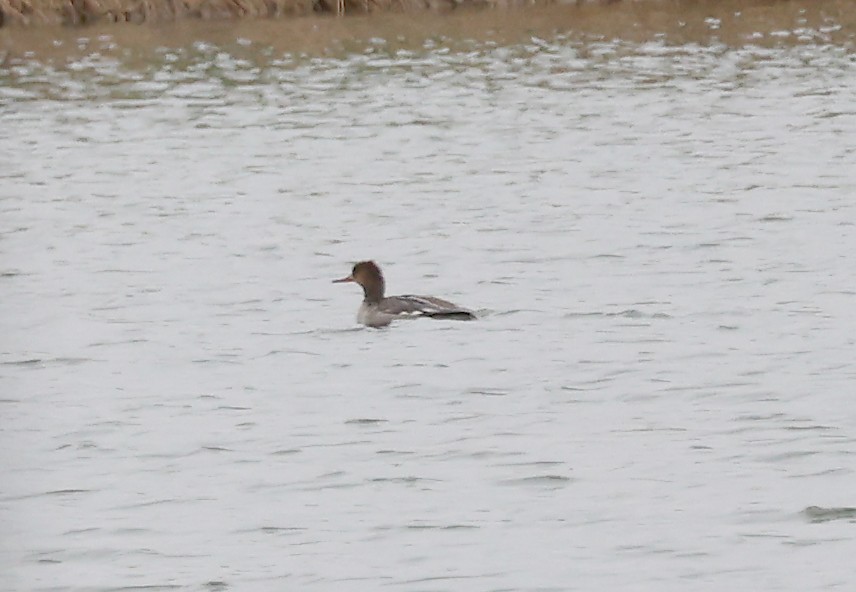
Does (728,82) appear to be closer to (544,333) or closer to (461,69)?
(461,69)

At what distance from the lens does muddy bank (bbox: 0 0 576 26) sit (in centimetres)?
4103

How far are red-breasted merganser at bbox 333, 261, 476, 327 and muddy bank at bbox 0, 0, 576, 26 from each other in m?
26.2

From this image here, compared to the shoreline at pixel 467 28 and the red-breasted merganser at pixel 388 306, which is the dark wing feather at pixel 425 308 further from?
the shoreline at pixel 467 28

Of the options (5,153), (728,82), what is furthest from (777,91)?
(5,153)

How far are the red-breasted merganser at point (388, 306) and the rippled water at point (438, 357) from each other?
0.12 m

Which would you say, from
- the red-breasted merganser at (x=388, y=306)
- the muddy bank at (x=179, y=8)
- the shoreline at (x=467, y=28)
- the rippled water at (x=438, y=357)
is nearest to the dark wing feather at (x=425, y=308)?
the red-breasted merganser at (x=388, y=306)

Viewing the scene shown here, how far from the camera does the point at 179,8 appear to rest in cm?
4166

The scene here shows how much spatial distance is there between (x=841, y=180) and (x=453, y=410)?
10619 millimetres

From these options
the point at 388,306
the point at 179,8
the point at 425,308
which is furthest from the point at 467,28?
the point at 425,308

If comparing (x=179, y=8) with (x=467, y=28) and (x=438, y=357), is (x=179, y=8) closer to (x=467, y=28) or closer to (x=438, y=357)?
(x=467, y=28)

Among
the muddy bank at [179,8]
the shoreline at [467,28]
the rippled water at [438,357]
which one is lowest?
the shoreline at [467,28]

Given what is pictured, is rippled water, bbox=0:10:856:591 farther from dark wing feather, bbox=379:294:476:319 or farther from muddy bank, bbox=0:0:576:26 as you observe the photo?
muddy bank, bbox=0:0:576:26

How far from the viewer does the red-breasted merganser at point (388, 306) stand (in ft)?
49.5

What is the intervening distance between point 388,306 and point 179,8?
2736 cm
